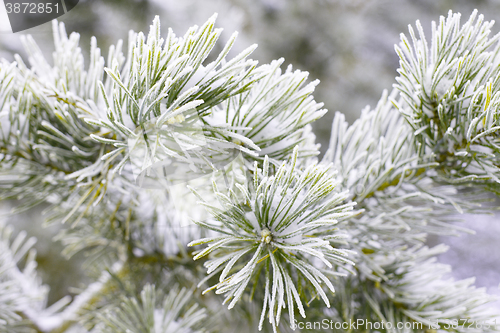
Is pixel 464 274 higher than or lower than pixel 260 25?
lower

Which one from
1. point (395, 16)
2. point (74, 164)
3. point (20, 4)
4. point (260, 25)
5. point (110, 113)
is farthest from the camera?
point (395, 16)

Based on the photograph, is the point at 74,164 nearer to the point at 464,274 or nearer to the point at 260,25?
the point at 260,25

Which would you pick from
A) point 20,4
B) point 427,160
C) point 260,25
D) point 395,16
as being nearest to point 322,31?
point 260,25

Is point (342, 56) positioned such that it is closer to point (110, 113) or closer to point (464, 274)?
point (464, 274)

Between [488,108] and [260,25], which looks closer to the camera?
[488,108]

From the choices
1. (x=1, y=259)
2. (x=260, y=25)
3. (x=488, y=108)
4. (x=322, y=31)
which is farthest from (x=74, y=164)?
(x=322, y=31)

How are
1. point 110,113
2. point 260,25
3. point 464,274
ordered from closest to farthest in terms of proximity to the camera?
point 110,113, point 260,25, point 464,274

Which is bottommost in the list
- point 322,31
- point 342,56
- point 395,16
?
point 342,56
